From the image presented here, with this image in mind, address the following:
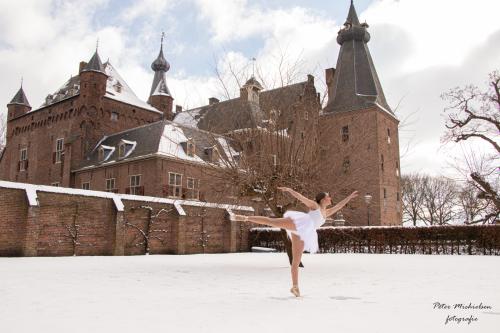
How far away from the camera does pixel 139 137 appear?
3441cm

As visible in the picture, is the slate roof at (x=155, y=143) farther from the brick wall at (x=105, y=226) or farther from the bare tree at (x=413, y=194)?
the bare tree at (x=413, y=194)

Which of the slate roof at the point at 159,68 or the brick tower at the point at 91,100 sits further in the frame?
the slate roof at the point at 159,68

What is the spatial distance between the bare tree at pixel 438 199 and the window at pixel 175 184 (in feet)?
118

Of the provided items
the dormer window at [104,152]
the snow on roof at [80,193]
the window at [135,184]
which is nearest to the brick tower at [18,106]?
the dormer window at [104,152]

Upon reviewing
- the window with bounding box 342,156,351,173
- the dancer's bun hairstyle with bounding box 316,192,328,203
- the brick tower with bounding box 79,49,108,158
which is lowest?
the dancer's bun hairstyle with bounding box 316,192,328,203

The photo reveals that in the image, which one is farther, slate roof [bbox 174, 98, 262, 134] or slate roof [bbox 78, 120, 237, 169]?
slate roof [bbox 78, 120, 237, 169]

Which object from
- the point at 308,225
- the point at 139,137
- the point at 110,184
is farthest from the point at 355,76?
the point at 308,225

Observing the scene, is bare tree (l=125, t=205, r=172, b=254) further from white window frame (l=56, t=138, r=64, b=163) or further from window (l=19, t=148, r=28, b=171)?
window (l=19, t=148, r=28, b=171)

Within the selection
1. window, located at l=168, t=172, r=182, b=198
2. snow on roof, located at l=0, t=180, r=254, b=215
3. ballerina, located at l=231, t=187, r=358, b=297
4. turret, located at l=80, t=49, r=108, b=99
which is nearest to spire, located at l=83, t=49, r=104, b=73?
turret, located at l=80, t=49, r=108, b=99

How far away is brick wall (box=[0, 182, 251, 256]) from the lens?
55.3 ft

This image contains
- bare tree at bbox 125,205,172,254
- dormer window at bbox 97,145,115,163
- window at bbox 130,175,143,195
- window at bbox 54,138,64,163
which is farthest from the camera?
window at bbox 54,138,64,163

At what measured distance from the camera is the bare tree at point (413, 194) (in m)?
57.2

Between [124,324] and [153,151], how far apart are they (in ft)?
91.1

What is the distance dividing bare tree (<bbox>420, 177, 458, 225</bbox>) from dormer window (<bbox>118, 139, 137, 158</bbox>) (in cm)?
3892
